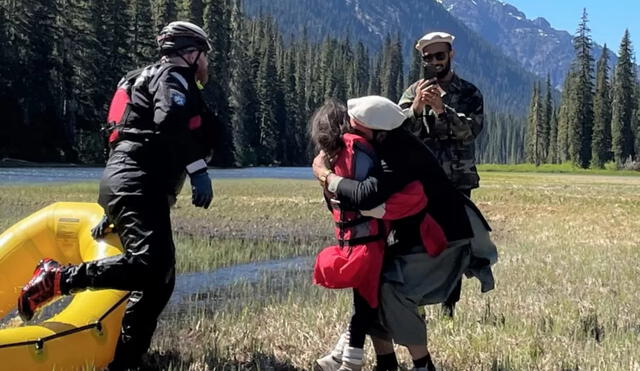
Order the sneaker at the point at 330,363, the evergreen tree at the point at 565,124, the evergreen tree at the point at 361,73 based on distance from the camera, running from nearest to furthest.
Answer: the sneaker at the point at 330,363 < the evergreen tree at the point at 565,124 < the evergreen tree at the point at 361,73

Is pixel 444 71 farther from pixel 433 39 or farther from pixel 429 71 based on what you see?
pixel 433 39

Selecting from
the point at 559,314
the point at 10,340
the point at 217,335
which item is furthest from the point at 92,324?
the point at 559,314

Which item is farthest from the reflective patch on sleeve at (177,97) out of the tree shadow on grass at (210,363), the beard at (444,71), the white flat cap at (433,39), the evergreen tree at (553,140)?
the evergreen tree at (553,140)

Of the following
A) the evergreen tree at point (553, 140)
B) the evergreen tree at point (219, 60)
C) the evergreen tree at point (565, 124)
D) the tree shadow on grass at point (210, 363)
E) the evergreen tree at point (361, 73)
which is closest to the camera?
the tree shadow on grass at point (210, 363)

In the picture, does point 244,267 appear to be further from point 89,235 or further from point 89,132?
point 89,132

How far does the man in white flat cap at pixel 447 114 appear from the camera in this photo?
5.11 meters

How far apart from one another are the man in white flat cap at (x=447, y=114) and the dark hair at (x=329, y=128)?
2.81 feet

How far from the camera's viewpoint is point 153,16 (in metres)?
63.1

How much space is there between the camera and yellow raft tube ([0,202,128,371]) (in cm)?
395

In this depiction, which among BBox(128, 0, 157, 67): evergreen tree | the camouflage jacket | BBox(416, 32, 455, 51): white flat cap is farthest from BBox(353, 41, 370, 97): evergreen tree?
BBox(416, 32, 455, 51): white flat cap

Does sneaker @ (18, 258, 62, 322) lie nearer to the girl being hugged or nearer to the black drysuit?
the black drysuit

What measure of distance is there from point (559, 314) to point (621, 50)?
3336 inches

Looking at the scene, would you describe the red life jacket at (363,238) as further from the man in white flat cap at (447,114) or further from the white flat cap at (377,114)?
the man in white flat cap at (447,114)

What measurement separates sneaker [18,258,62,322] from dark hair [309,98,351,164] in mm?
1802
